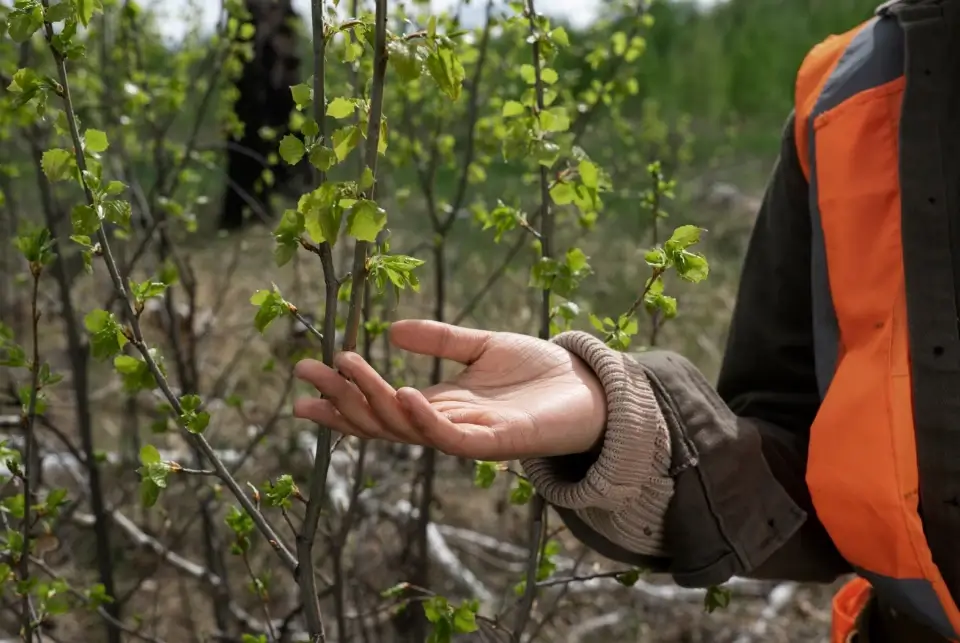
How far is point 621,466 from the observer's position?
0.93m

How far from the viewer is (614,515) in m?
1.01

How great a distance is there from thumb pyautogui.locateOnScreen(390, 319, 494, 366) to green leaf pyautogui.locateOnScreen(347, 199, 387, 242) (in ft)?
0.75

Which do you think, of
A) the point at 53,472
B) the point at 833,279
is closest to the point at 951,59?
the point at 833,279

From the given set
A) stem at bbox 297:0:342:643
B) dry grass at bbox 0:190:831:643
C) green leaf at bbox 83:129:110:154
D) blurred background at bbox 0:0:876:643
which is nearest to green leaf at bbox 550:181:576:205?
blurred background at bbox 0:0:876:643

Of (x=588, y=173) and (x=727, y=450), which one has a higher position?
(x=588, y=173)

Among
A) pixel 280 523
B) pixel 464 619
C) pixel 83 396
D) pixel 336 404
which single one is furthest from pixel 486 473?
pixel 280 523

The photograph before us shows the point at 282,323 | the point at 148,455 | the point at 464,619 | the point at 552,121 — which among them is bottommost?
the point at 282,323

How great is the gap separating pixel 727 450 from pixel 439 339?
407 mm

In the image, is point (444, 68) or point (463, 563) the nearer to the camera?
point (444, 68)

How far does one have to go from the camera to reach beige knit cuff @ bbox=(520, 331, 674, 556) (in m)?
0.93

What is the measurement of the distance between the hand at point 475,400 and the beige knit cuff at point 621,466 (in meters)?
0.02

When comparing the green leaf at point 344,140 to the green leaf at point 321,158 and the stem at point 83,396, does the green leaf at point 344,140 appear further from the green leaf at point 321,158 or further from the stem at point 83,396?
the stem at point 83,396

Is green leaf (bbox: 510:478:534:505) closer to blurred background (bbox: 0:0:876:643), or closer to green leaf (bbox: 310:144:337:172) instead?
blurred background (bbox: 0:0:876:643)

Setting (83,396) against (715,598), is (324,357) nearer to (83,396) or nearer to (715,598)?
(715,598)
